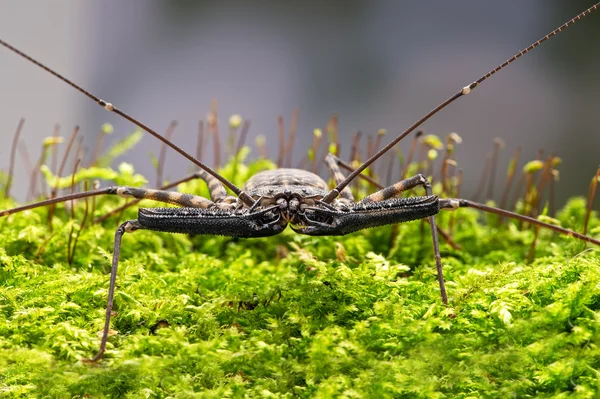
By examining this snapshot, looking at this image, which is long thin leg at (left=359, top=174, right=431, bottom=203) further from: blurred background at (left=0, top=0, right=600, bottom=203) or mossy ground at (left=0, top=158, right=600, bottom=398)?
blurred background at (left=0, top=0, right=600, bottom=203)

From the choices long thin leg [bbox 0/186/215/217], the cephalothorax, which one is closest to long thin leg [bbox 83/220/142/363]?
the cephalothorax

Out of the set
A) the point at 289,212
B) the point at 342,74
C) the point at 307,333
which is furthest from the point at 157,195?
the point at 342,74

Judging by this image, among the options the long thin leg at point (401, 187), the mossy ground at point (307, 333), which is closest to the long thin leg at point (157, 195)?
the mossy ground at point (307, 333)

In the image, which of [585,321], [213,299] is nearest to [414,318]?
[585,321]

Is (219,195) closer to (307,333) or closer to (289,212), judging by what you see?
(289,212)

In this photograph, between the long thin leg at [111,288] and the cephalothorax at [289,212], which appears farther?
the cephalothorax at [289,212]

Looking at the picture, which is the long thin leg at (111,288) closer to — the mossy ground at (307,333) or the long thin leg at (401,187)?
the mossy ground at (307,333)
